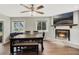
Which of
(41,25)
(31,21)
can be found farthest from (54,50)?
(31,21)

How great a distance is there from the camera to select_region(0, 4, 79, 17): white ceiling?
2.12 m

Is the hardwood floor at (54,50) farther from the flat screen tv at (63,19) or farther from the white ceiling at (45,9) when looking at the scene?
the white ceiling at (45,9)

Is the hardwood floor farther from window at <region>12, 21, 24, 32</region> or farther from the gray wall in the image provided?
window at <region>12, 21, 24, 32</region>

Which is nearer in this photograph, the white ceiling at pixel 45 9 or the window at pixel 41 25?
the white ceiling at pixel 45 9

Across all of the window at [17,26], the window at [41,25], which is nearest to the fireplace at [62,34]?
the window at [41,25]

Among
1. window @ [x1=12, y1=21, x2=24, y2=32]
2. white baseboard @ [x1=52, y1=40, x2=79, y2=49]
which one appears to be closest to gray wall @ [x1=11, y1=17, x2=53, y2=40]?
window @ [x1=12, y1=21, x2=24, y2=32]

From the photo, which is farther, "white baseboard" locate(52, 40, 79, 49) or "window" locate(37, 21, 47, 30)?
"window" locate(37, 21, 47, 30)

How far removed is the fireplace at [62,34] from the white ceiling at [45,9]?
1.11 ft

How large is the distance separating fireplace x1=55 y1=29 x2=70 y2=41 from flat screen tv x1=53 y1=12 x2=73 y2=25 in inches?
5.6

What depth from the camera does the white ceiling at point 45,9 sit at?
6.94 feet

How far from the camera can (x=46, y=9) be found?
2182 mm

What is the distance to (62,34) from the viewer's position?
2.31m

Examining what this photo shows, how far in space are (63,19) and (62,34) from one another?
0.27m
